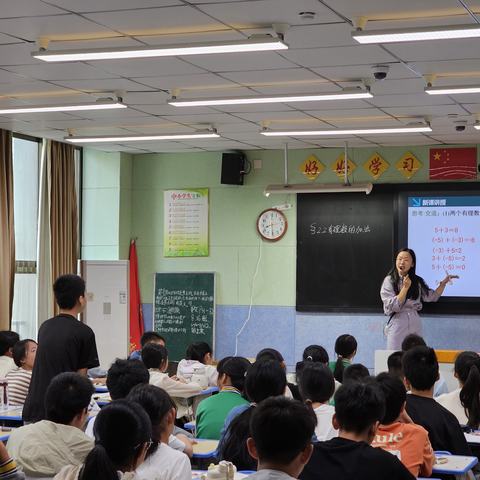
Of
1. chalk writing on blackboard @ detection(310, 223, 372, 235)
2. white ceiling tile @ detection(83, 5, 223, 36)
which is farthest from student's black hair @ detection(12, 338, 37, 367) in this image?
chalk writing on blackboard @ detection(310, 223, 372, 235)

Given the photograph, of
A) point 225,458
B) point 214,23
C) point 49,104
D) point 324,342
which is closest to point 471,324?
point 324,342

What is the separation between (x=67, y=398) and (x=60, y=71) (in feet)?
11.1

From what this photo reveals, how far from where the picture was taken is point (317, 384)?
16.9ft

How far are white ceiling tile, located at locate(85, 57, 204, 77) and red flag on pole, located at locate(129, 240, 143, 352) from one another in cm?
480

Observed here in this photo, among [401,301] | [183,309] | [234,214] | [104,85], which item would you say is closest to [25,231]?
[183,309]

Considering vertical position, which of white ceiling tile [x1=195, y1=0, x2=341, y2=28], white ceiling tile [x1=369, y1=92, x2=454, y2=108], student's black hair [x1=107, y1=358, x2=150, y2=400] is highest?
white ceiling tile [x1=195, y1=0, x2=341, y2=28]

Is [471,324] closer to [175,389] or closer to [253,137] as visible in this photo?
[253,137]

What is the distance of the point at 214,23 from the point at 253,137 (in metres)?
4.44

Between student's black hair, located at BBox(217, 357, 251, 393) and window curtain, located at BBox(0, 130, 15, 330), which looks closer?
student's black hair, located at BBox(217, 357, 251, 393)

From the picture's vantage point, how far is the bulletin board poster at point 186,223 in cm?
1119

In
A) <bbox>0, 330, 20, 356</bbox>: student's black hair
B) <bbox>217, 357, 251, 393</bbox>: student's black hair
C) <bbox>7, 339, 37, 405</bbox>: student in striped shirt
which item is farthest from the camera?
<bbox>0, 330, 20, 356</bbox>: student's black hair

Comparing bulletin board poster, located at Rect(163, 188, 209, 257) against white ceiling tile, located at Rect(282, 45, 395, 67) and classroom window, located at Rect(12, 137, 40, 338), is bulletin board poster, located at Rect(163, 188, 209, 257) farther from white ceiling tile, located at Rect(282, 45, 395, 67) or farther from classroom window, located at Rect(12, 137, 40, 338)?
white ceiling tile, located at Rect(282, 45, 395, 67)

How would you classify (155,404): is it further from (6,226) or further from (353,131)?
(6,226)

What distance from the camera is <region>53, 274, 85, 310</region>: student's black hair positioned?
5.28 meters
